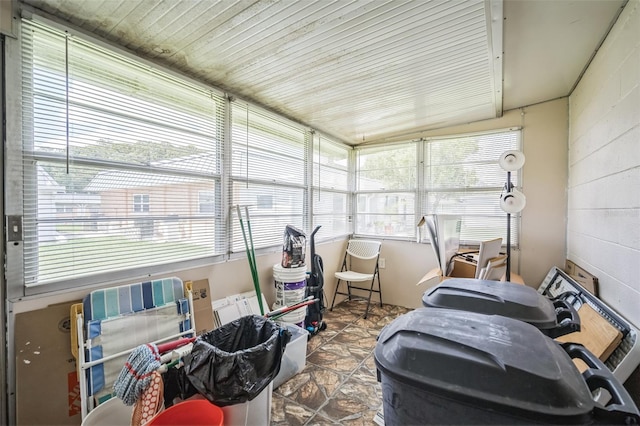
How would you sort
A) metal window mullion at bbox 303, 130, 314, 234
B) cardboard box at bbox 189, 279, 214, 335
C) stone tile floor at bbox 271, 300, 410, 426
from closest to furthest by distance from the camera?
1. stone tile floor at bbox 271, 300, 410, 426
2. cardboard box at bbox 189, 279, 214, 335
3. metal window mullion at bbox 303, 130, 314, 234

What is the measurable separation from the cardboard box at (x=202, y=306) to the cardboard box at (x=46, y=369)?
0.72 m

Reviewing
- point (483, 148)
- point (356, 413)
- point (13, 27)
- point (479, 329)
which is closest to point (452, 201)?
point (483, 148)

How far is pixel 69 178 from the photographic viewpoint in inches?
64.6

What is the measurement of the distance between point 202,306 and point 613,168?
3.04 metres

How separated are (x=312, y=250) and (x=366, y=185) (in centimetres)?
171

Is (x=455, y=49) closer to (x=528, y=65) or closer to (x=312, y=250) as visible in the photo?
(x=528, y=65)

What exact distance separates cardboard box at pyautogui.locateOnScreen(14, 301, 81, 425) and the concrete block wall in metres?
3.14

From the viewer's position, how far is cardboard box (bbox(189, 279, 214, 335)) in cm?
212

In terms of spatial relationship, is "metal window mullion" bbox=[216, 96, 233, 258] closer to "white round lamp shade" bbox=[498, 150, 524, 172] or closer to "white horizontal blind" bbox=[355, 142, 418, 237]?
"white horizontal blind" bbox=[355, 142, 418, 237]

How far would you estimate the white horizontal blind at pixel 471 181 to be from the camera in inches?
131

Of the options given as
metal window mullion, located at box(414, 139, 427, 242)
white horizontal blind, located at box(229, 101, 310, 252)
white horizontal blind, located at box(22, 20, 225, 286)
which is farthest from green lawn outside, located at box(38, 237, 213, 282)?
metal window mullion, located at box(414, 139, 427, 242)

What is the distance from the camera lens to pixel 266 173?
2.95m

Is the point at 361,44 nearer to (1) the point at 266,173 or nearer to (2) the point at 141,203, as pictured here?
(1) the point at 266,173

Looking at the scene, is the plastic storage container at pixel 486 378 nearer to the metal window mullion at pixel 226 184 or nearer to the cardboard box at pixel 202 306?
the cardboard box at pixel 202 306
